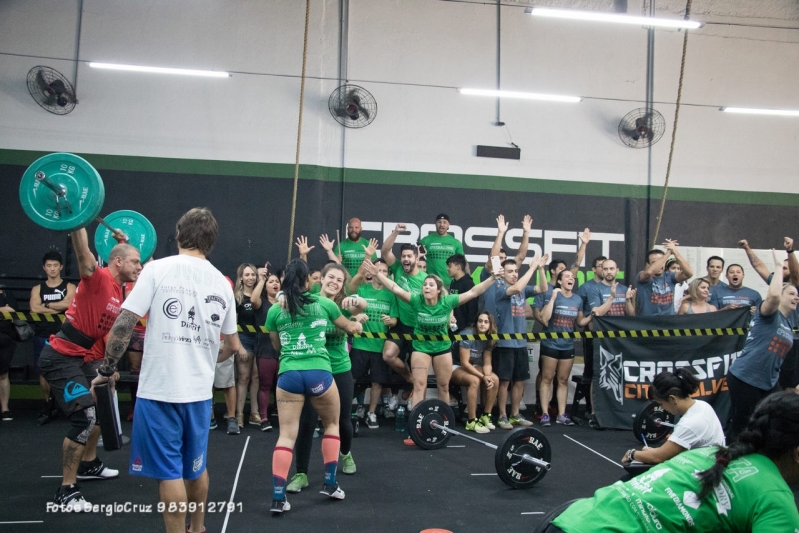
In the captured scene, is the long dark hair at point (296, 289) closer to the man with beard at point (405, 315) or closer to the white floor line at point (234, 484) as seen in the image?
the white floor line at point (234, 484)

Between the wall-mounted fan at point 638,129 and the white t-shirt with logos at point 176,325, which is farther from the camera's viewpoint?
the wall-mounted fan at point 638,129

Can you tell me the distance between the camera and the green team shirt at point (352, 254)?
25.0 feet

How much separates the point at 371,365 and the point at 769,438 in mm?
5203

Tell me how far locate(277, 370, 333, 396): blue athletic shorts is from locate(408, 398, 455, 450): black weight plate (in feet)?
5.63

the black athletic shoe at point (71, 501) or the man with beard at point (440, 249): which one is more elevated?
the man with beard at point (440, 249)

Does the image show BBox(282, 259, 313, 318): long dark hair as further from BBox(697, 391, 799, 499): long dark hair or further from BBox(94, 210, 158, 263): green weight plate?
BBox(94, 210, 158, 263): green weight plate

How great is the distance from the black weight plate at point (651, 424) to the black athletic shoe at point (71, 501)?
4.41m

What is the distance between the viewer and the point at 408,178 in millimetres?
8422

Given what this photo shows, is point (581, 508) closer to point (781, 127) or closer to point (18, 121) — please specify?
point (18, 121)

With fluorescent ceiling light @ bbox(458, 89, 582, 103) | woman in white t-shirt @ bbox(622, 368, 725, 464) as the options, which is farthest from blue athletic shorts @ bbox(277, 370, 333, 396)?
fluorescent ceiling light @ bbox(458, 89, 582, 103)

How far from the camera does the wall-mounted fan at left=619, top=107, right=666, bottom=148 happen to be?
8883 millimetres

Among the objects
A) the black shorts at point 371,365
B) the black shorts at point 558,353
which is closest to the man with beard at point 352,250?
the black shorts at point 371,365

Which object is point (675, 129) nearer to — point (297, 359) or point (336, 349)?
point (336, 349)

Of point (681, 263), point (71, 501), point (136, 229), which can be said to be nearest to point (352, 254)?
point (136, 229)
